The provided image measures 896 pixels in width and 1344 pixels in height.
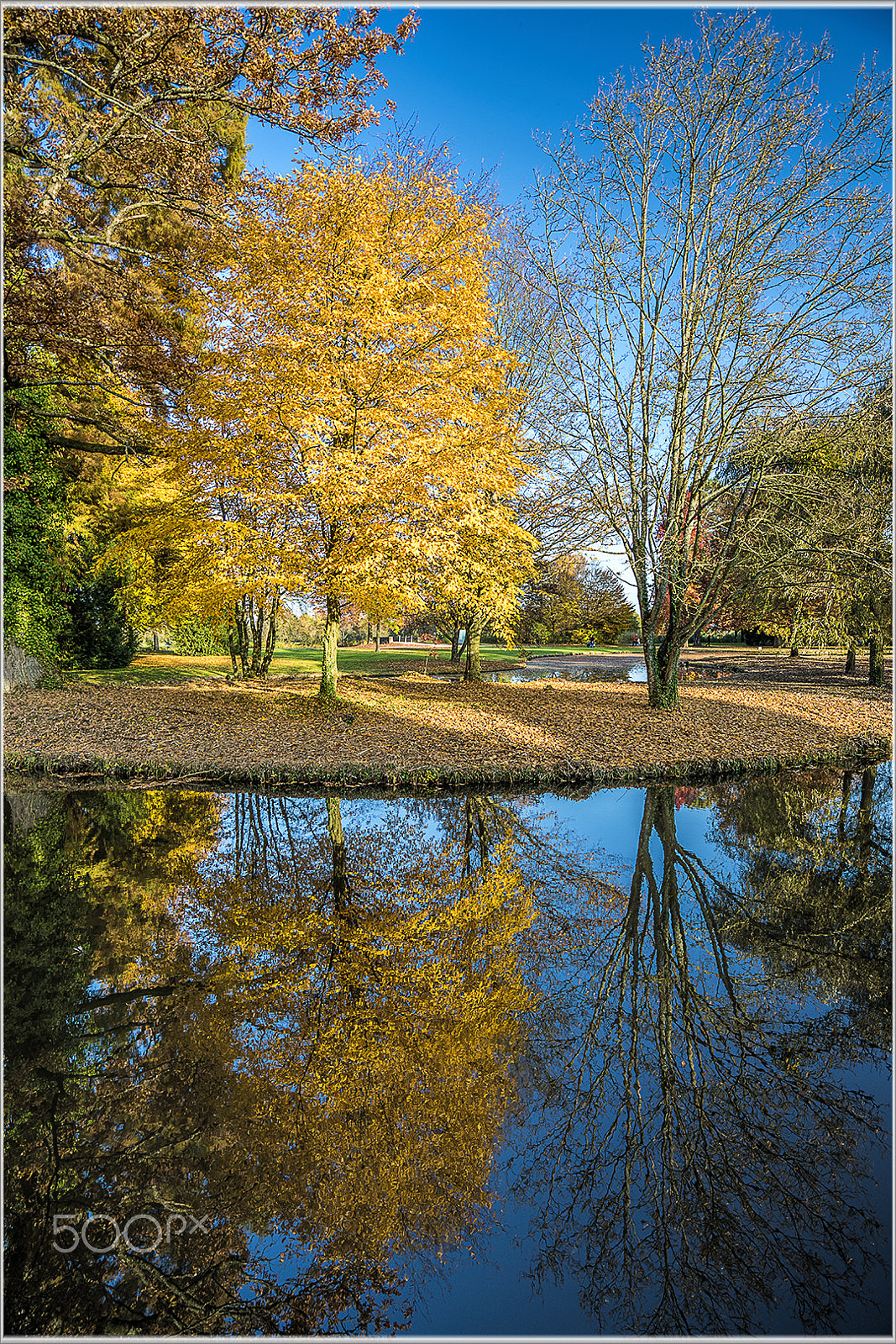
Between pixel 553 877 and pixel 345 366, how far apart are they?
858cm

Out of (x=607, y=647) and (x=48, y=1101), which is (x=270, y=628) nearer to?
(x=48, y=1101)

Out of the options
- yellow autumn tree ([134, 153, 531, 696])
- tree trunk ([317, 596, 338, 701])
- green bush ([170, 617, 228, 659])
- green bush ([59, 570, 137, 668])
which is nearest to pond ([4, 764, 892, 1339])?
yellow autumn tree ([134, 153, 531, 696])

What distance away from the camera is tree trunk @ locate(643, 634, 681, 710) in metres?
12.5

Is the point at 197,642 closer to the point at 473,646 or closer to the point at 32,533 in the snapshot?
the point at 32,533

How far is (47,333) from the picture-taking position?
9.40m

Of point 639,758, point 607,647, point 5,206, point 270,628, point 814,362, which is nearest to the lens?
point 5,206

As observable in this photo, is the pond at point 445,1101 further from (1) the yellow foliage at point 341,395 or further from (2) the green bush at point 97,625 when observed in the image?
(2) the green bush at point 97,625

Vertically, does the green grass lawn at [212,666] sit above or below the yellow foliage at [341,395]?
below

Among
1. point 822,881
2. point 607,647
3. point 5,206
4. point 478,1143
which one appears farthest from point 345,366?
point 607,647

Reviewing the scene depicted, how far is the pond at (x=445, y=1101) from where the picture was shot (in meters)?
2.04

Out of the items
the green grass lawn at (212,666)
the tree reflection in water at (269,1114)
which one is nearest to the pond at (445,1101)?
the tree reflection in water at (269,1114)

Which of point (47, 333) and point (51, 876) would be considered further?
point (47, 333)

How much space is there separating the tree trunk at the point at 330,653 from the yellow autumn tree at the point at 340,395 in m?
1.02

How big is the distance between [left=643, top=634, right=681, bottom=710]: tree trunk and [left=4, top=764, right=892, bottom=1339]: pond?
7.47 meters
